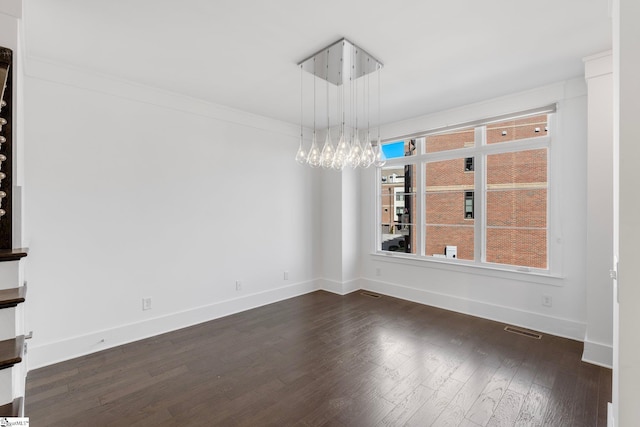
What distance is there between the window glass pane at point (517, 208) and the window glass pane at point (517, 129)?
0.20m

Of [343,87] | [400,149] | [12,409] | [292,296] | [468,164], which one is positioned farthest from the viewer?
[400,149]

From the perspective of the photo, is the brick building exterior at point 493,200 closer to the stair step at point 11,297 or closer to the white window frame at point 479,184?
the white window frame at point 479,184

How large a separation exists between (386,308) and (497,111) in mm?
3026

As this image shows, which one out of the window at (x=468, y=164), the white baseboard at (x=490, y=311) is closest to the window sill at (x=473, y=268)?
the white baseboard at (x=490, y=311)

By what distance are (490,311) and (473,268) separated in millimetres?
572

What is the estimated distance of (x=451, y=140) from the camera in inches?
170

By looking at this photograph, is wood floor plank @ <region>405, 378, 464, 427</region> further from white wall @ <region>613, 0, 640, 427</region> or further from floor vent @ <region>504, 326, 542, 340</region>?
floor vent @ <region>504, 326, 542, 340</region>

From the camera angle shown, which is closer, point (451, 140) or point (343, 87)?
point (343, 87)

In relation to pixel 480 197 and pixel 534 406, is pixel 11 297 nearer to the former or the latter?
pixel 534 406

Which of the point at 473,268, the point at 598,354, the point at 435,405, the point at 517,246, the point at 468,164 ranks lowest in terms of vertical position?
the point at 435,405

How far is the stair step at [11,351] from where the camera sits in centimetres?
140

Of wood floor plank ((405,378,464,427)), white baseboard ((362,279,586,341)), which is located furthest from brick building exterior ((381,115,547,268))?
wood floor plank ((405,378,464,427))

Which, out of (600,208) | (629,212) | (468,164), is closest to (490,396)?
(629,212)

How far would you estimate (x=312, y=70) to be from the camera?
9.59ft
